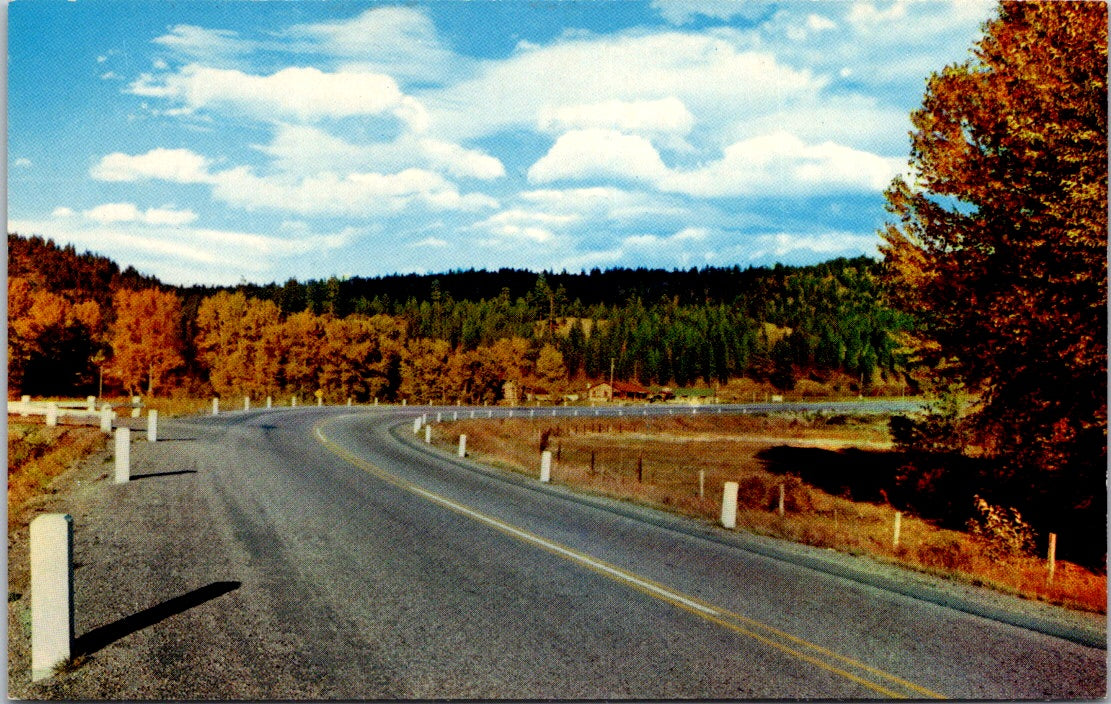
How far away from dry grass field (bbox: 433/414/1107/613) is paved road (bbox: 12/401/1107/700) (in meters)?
2.79

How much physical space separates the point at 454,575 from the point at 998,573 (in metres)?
8.40

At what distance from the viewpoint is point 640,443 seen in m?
51.2

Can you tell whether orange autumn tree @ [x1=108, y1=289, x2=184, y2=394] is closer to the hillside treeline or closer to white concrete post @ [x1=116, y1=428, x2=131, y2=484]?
the hillside treeline

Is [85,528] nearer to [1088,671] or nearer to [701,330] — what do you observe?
[1088,671]

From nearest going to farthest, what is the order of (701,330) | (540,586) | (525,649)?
1. (525,649)
2. (540,586)
3. (701,330)

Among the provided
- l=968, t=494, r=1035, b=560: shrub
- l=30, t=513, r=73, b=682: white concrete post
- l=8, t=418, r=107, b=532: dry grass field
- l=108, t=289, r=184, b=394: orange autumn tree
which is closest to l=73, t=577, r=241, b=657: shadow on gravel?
l=30, t=513, r=73, b=682: white concrete post

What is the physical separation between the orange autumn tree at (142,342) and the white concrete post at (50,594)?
63.8 m

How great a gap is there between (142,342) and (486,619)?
66936 mm

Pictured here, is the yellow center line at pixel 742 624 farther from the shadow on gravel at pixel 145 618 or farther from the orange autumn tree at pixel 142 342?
the orange autumn tree at pixel 142 342

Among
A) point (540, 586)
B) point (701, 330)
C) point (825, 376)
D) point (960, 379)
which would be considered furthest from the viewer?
point (701, 330)

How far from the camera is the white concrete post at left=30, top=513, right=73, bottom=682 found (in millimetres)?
5629

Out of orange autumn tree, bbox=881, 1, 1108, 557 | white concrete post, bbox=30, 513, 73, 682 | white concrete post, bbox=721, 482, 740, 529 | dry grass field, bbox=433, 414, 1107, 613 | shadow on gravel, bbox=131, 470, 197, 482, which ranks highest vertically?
orange autumn tree, bbox=881, 1, 1108, 557

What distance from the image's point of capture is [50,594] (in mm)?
5641

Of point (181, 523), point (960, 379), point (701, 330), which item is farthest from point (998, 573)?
point (701, 330)
